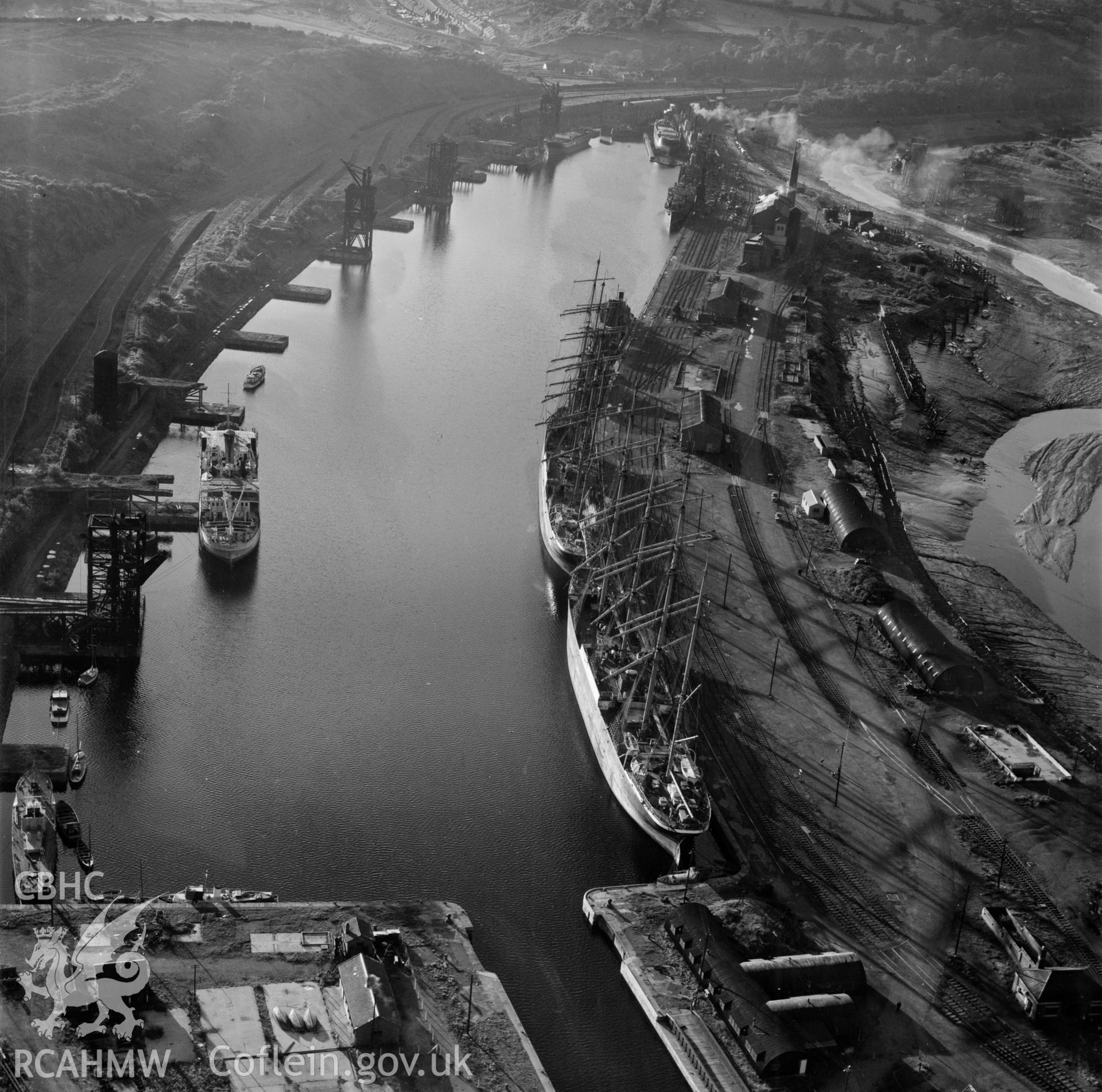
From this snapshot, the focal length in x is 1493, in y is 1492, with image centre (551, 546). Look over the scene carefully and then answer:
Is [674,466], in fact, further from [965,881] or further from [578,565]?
[965,881]

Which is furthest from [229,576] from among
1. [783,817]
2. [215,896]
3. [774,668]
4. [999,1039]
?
[999,1039]

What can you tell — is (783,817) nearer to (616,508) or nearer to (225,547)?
(616,508)

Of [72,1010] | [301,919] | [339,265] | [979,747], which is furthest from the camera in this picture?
[339,265]

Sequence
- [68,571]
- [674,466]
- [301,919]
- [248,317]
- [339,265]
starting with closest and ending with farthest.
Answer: [301,919] → [68,571] → [674,466] → [248,317] → [339,265]

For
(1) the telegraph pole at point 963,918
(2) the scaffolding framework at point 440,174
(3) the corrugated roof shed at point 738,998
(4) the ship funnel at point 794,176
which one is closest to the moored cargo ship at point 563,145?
(2) the scaffolding framework at point 440,174

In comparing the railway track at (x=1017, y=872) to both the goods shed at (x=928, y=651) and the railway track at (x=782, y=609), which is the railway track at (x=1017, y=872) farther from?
the goods shed at (x=928, y=651)

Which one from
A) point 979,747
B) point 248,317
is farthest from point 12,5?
point 979,747

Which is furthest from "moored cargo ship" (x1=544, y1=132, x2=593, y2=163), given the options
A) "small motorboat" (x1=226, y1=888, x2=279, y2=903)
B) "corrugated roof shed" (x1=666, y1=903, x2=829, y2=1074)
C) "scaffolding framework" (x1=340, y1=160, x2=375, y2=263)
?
"corrugated roof shed" (x1=666, y1=903, x2=829, y2=1074)
